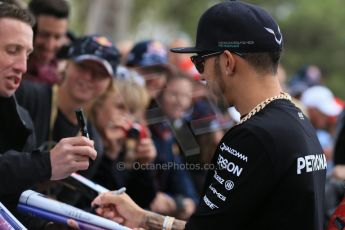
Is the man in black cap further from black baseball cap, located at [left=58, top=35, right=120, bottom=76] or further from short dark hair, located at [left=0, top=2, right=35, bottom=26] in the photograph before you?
black baseball cap, located at [left=58, top=35, right=120, bottom=76]

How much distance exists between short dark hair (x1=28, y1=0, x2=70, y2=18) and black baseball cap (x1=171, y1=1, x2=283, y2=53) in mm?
2846

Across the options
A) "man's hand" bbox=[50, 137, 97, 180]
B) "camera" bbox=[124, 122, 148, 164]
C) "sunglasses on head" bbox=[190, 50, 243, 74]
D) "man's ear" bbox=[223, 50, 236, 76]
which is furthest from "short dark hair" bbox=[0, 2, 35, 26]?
"camera" bbox=[124, 122, 148, 164]

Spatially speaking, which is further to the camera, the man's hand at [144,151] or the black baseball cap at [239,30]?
the man's hand at [144,151]

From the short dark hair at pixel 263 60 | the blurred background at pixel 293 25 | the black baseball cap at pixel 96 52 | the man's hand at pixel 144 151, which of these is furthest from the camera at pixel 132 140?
the blurred background at pixel 293 25

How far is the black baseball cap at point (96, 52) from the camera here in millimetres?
5133

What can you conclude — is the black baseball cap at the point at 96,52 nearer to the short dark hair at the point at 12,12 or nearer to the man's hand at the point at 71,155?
the short dark hair at the point at 12,12

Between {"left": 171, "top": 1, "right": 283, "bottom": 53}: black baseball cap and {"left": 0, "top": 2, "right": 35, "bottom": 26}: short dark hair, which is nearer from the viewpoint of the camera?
{"left": 171, "top": 1, "right": 283, "bottom": 53}: black baseball cap

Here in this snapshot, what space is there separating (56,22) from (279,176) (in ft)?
11.3

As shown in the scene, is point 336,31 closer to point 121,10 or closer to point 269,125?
point 121,10

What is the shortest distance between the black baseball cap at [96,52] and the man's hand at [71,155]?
2.07 m

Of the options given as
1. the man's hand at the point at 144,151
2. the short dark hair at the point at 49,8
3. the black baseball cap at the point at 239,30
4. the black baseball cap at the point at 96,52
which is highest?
the black baseball cap at the point at 239,30

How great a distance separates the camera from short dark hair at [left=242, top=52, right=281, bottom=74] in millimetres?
2971

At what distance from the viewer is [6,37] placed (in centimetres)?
361

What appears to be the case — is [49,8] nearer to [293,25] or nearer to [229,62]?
[229,62]
